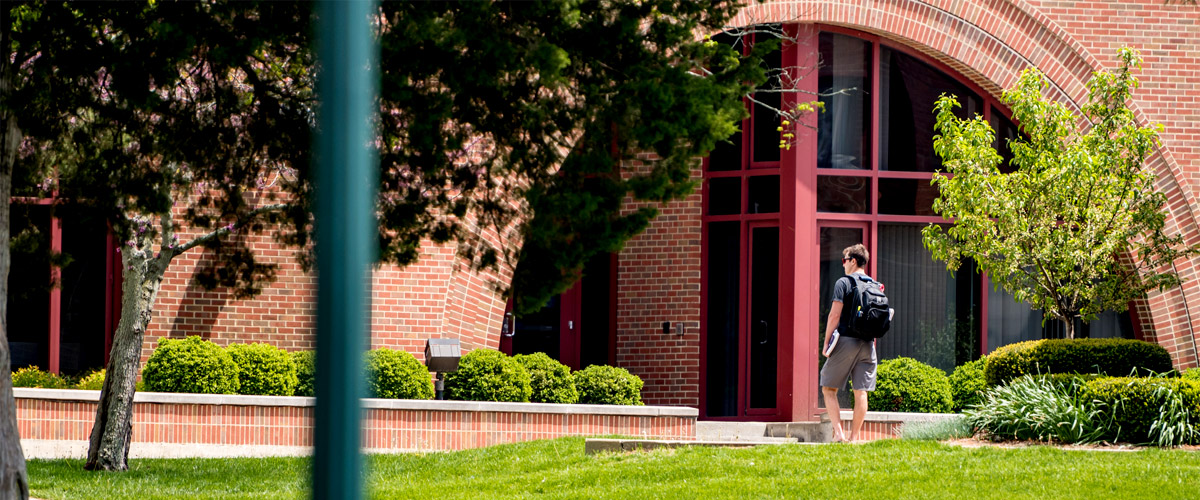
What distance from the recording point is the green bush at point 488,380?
1430cm

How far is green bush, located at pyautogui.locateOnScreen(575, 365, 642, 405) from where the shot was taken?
581 inches

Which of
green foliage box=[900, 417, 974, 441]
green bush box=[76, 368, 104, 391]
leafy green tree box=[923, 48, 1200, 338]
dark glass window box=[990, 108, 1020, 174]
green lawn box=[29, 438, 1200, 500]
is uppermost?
dark glass window box=[990, 108, 1020, 174]

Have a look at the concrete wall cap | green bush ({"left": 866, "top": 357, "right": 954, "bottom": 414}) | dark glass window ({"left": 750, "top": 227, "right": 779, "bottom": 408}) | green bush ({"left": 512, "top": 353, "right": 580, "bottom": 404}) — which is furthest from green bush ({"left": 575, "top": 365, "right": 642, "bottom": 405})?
green bush ({"left": 866, "top": 357, "right": 954, "bottom": 414})

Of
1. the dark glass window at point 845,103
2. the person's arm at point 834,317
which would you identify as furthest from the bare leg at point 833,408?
the dark glass window at point 845,103

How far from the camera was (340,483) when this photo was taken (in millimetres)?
2865

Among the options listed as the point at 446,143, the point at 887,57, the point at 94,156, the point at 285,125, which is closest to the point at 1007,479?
A: the point at 446,143

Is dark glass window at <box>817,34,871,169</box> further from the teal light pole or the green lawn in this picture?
the teal light pole

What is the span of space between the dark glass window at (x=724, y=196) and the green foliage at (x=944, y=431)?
19.5 ft

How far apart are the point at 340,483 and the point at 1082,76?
15.5 m

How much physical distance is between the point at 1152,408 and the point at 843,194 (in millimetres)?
6518

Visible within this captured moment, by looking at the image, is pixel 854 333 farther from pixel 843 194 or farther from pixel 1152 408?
pixel 843 194

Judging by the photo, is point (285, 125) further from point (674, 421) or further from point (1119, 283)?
point (1119, 283)

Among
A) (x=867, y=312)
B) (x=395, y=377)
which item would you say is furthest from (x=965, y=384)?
(x=395, y=377)

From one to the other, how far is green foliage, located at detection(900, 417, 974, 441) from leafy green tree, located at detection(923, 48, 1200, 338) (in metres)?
2.45
